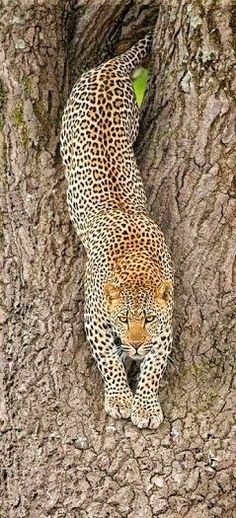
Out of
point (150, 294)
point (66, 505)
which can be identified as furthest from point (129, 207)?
point (66, 505)

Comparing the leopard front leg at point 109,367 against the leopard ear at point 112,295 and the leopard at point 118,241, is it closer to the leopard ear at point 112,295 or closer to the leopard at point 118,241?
the leopard at point 118,241

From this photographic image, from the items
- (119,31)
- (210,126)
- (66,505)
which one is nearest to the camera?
(66,505)

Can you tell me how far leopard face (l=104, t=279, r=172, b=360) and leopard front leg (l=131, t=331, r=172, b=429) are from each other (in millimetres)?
53

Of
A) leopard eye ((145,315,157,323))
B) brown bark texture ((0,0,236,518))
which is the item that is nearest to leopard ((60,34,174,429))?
leopard eye ((145,315,157,323))

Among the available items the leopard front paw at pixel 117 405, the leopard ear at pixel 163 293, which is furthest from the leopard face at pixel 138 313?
the leopard front paw at pixel 117 405

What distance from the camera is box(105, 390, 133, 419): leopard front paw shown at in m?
8.10

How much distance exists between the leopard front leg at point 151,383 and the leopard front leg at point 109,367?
0.26 ft

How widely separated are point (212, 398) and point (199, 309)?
56 centimetres

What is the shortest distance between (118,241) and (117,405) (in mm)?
1032

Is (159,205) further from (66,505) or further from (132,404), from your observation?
(66,505)

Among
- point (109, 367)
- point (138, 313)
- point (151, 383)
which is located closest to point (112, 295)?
point (138, 313)

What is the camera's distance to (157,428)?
8.02 m

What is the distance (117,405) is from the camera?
8.09m

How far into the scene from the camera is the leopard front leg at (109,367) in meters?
8.13
